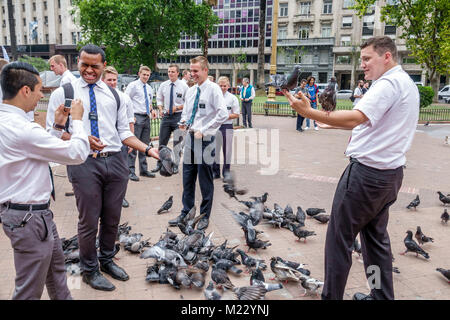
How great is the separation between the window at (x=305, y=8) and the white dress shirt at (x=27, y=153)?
61.6 meters

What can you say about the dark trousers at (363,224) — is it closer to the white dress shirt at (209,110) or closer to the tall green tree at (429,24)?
the white dress shirt at (209,110)

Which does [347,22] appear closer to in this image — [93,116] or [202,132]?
[202,132]

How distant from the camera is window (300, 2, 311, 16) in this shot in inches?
2243

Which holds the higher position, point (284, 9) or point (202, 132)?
point (284, 9)

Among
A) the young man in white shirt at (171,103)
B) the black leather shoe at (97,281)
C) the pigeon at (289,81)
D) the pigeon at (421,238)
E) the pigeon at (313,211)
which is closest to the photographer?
the pigeon at (289,81)

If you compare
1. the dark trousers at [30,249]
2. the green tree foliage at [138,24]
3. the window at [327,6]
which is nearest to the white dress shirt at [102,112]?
the dark trousers at [30,249]

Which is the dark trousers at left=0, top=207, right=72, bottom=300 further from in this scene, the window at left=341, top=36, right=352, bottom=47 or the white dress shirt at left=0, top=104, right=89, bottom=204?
the window at left=341, top=36, right=352, bottom=47

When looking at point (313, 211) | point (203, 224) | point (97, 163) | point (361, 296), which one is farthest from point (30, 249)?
point (313, 211)

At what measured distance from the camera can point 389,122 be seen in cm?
280

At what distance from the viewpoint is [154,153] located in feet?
11.1

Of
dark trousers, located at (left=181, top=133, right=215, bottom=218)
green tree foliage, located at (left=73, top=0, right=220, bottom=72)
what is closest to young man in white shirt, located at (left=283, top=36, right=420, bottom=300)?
dark trousers, located at (left=181, top=133, right=215, bottom=218)

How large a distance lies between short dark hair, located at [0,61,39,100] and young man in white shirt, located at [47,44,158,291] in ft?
2.97

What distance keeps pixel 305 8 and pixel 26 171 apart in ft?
205

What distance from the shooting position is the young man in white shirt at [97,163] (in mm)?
3400
